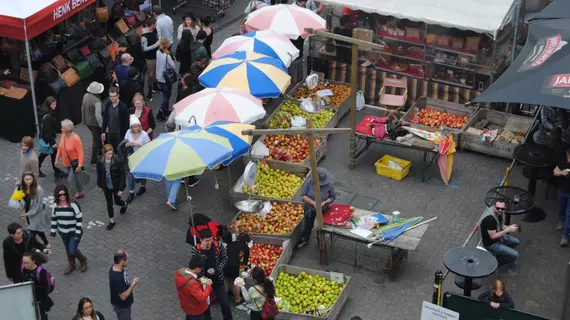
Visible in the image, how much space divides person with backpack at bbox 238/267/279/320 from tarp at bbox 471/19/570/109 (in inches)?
188

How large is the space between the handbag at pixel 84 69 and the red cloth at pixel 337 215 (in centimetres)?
720

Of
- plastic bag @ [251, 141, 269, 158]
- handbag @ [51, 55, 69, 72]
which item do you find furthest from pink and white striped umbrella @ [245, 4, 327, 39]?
handbag @ [51, 55, 69, 72]

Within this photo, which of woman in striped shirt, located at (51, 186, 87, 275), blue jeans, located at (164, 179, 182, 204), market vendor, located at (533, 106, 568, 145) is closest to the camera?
woman in striped shirt, located at (51, 186, 87, 275)

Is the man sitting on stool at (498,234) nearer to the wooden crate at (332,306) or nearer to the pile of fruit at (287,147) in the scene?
the wooden crate at (332,306)

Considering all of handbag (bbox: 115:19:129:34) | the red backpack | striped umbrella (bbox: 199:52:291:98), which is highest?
striped umbrella (bbox: 199:52:291:98)

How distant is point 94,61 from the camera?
61.8ft

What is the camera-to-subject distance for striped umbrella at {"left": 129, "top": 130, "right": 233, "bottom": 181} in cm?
1255

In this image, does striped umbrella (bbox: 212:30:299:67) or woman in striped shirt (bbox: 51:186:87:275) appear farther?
striped umbrella (bbox: 212:30:299:67)

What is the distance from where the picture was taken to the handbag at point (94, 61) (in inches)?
737

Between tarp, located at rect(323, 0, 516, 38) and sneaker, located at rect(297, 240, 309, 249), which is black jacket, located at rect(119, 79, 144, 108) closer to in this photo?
tarp, located at rect(323, 0, 516, 38)

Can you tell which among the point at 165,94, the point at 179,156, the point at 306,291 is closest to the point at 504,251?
the point at 306,291

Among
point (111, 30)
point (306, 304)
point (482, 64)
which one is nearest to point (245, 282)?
point (306, 304)

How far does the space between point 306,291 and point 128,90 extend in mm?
6431

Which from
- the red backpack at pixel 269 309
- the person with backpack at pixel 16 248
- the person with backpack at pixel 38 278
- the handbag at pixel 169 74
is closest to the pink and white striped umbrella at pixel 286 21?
the handbag at pixel 169 74
